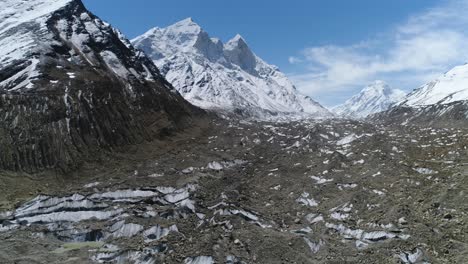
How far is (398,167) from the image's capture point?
216 ft

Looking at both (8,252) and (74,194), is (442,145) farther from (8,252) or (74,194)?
(8,252)

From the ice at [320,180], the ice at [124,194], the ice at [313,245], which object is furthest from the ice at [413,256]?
the ice at [124,194]

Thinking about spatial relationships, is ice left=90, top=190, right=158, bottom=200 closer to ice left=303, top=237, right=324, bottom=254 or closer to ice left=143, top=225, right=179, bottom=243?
ice left=143, top=225, right=179, bottom=243

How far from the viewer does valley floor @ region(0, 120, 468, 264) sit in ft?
137

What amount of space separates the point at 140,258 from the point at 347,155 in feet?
163

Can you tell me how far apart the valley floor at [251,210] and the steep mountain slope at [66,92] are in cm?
670

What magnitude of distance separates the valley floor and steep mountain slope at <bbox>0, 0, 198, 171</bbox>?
22.0 ft

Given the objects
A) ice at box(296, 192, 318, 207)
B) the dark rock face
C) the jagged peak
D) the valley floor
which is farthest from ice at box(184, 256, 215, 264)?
the dark rock face

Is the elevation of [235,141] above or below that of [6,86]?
below

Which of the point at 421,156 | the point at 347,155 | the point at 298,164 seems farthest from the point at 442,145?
the point at 298,164

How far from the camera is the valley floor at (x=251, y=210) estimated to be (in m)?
41.8

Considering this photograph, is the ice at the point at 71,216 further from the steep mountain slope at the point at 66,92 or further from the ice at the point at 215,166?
the ice at the point at 215,166

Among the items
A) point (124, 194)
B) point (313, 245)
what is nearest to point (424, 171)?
point (313, 245)

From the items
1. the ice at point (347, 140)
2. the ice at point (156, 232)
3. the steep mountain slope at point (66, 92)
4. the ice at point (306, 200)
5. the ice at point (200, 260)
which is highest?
the steep mountain slope at point (66, 92)
